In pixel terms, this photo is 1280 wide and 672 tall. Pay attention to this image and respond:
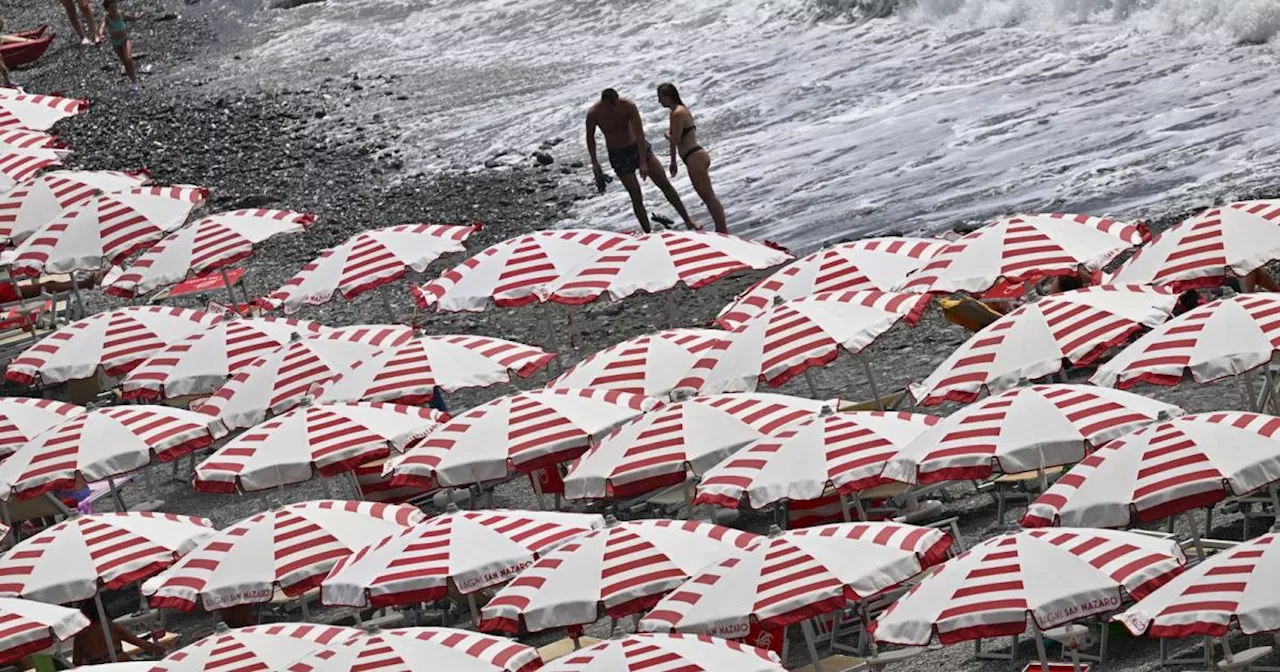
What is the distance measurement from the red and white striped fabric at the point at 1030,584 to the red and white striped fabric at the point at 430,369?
6.16m

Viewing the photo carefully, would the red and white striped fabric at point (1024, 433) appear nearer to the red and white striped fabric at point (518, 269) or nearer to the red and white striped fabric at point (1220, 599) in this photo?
the red and white striped fabric at point (1220, 599)

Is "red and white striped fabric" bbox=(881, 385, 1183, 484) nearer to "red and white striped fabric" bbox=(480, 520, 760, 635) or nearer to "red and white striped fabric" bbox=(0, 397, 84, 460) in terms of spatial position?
"red and white striped fabric" bbox=(480, 520, 760, 635)

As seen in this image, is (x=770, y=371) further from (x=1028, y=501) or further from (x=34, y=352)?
(x=34, y=352)

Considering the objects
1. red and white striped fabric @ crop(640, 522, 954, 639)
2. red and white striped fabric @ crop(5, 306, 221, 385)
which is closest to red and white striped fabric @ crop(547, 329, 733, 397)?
red and white striped fabric @ crop(640, 522, 954, 639)

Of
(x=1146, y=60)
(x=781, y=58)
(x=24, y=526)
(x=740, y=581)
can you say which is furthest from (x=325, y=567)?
(x=781, y=58)

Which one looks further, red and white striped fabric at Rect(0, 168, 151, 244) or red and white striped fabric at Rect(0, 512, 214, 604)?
red and white striped fabric at Rect(0, 168, 151, 244)

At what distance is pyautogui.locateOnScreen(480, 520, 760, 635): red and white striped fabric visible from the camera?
1064 cm

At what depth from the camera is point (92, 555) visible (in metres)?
13.0

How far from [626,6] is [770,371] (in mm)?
23992

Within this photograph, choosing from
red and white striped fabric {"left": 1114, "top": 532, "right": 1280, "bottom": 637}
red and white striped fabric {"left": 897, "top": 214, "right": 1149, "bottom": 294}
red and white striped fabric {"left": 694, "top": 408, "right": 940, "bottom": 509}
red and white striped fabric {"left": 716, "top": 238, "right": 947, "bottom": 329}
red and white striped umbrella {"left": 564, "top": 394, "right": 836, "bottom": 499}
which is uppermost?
red and white striped fabric {"left": 1114, "top": 532, "right": 1280, "bottom": 637}

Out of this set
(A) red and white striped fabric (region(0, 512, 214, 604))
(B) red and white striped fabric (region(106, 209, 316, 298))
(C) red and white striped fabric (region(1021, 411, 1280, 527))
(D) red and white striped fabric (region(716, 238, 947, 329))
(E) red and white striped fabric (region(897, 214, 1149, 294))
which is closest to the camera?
(C) red and white striped fabric (region(1021, 411, 1280, 527))

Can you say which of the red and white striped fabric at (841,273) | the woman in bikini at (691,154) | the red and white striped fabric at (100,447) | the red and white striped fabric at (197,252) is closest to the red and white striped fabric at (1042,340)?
the red and white striped fabric at (841,273)

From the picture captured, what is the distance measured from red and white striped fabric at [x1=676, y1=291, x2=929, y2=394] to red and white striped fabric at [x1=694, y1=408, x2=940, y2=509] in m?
1.88

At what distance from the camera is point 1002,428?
1133 centimetres
